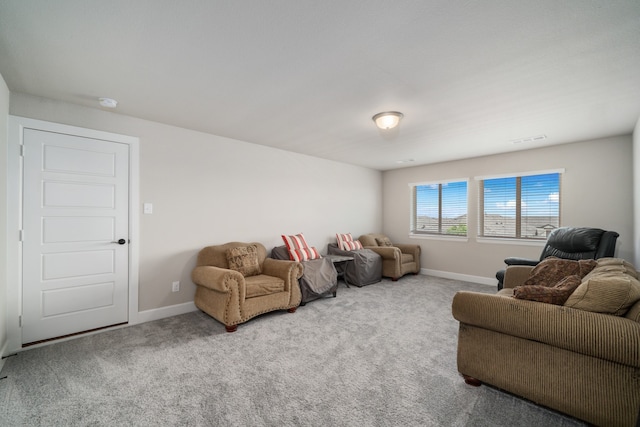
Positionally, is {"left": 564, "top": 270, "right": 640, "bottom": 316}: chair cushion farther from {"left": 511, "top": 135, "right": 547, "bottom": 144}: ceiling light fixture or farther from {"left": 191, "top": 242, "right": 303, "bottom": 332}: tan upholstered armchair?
{"left": 511, "top": 135, "right": 547, "bottom": 144}: ceiling light fixture

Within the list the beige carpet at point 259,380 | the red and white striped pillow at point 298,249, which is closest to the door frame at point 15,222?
the beige carpet at point 259,380

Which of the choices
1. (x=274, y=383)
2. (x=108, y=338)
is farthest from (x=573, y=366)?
(x=108, y=338)

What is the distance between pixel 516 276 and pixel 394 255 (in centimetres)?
235

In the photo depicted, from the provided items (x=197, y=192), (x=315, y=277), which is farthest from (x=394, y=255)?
(x=197, y=192)

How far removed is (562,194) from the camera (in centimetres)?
424

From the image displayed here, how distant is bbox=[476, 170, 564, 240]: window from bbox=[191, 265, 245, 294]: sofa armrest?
445cm

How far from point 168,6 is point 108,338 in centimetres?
303

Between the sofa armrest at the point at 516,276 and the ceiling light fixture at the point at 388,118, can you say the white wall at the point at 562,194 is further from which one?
the ceiling light fixture at the point at 388,118

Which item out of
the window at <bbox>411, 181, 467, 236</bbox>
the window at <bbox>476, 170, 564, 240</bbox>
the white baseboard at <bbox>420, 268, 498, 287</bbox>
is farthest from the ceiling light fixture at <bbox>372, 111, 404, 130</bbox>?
the white baseboard at <bbox>420, 268, 498, 287</bbox>

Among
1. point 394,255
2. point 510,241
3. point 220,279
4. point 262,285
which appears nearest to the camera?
point 220,279

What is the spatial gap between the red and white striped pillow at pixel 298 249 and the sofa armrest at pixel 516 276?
8.53 ft

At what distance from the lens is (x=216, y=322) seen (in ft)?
10.7

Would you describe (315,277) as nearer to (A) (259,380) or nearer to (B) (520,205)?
(A) (259,380)

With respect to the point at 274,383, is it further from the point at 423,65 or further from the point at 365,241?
the point at 365,241
